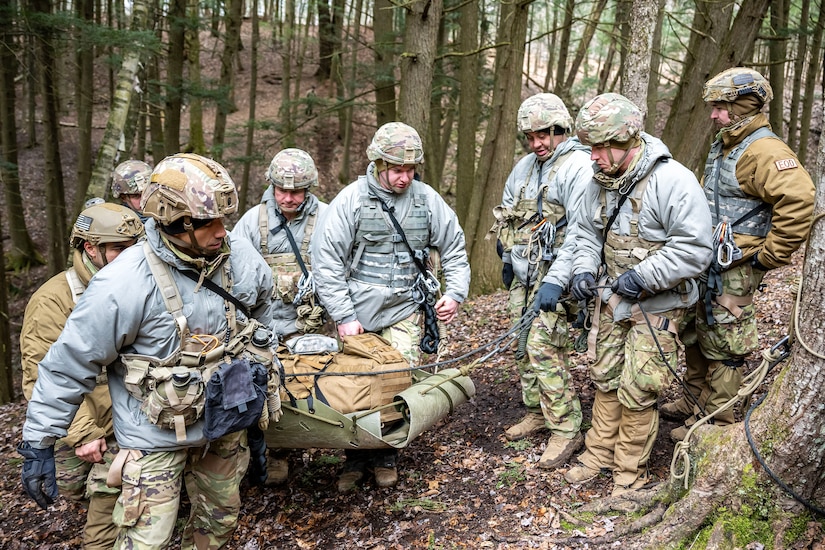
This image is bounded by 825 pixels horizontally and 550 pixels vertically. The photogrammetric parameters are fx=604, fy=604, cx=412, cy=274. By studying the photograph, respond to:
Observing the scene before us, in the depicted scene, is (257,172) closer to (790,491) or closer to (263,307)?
(263,307)

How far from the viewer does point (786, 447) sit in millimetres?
3066

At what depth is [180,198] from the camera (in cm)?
325

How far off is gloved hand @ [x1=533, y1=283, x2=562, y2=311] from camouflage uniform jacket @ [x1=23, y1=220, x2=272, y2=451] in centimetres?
231

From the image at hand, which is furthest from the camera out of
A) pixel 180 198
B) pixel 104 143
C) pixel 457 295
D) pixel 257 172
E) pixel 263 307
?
pixel 257 172

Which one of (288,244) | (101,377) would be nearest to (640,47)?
(288,244)

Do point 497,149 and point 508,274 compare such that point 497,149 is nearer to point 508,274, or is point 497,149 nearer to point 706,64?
point 706,64

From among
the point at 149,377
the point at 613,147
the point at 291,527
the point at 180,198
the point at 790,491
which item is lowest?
the point at 291,527

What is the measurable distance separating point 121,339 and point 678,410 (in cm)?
472

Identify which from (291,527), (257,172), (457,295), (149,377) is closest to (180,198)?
(149,377)

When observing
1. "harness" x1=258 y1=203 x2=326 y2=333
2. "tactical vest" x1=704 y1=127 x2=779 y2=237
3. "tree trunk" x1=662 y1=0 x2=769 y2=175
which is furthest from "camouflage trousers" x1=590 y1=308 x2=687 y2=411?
"tree trunk" x1=662 y1=0 x2=769 y2=175

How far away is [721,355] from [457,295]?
2.21 m

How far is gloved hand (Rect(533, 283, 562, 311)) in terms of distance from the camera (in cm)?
456

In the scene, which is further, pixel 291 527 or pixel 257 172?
pixel 257 172

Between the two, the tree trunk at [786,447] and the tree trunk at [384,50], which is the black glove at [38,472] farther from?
the tree trunk at [384,50]
